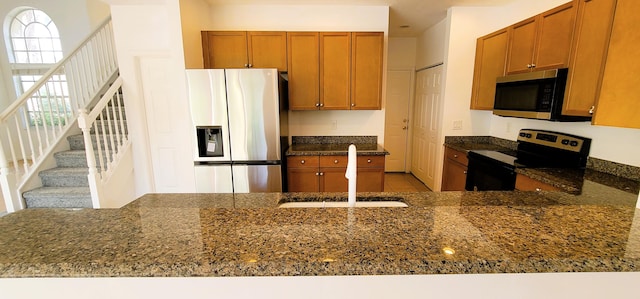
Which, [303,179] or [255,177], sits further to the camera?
[303,179]

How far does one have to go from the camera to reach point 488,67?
2.92 meters

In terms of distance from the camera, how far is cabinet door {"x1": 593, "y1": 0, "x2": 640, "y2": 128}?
1497 mm

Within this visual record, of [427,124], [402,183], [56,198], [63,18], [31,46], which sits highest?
[63,18]

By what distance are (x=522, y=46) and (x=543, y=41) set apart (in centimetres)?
23

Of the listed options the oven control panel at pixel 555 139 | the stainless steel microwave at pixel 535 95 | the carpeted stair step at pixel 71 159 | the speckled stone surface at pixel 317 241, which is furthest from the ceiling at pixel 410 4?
the speckled stone surface at pixel 317 241

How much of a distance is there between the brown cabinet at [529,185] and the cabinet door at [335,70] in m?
1.82

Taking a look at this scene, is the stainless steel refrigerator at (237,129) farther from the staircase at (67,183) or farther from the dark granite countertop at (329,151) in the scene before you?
the staircase at (67,183)

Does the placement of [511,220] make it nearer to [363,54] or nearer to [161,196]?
[161,196]

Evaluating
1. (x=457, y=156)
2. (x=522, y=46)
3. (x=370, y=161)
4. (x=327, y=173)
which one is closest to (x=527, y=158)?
(x=457, y=156)

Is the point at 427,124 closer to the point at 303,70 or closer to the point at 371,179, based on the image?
the point at 371,179

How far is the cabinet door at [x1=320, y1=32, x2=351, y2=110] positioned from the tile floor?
1.74m

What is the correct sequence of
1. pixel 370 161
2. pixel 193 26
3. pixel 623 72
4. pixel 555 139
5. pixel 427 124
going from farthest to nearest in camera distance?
pixel 427 124 < pixel 370 161 < pixel 193 26 < pixel 555 139 < pixel 623 72

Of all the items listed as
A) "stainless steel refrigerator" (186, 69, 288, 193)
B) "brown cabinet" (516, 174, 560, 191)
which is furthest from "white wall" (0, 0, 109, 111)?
"brown cabinet" (516, 174, 560, 191)

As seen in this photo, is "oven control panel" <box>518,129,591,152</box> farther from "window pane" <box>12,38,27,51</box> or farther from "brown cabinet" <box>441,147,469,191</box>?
"window pane" <box>12,38,27,51</box>
